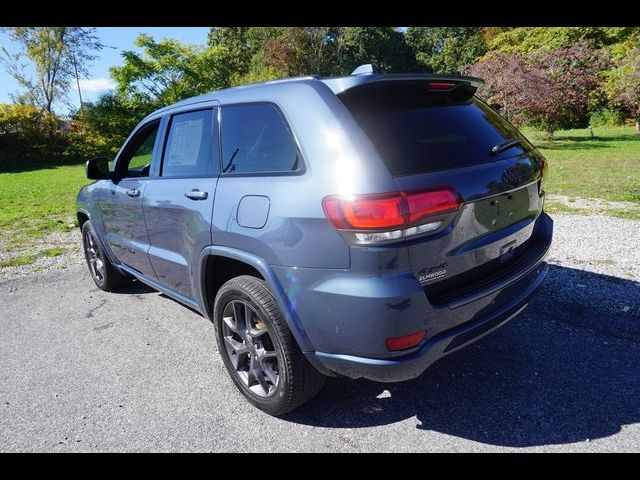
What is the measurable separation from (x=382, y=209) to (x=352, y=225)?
0.15 meters

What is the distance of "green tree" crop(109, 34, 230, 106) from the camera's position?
83.9 ft

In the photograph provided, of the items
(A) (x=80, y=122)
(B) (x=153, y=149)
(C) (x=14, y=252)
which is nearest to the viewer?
(B) (x=153, y=149)

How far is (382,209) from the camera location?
6.09ft

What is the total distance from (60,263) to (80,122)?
24.2m

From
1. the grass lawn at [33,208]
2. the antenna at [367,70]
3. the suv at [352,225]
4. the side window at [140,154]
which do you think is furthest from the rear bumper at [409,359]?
the grass lawn at [33,208]

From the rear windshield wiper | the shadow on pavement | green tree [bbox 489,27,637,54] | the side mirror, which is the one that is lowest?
the shadow on pavement

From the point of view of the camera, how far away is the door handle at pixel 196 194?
2630 millimetres

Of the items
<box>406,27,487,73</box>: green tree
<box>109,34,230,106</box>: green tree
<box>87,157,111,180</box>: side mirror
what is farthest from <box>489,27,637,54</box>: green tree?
<box>87,157,111,180</box>: side mirror

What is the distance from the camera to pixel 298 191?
6.76 feet

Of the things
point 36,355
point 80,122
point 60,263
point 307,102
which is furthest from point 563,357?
point 80,122

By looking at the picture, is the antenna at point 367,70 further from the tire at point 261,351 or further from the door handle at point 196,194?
the tire at point 261,351

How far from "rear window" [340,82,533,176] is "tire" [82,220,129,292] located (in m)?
3.49

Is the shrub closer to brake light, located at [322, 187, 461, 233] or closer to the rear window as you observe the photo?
the rear window
